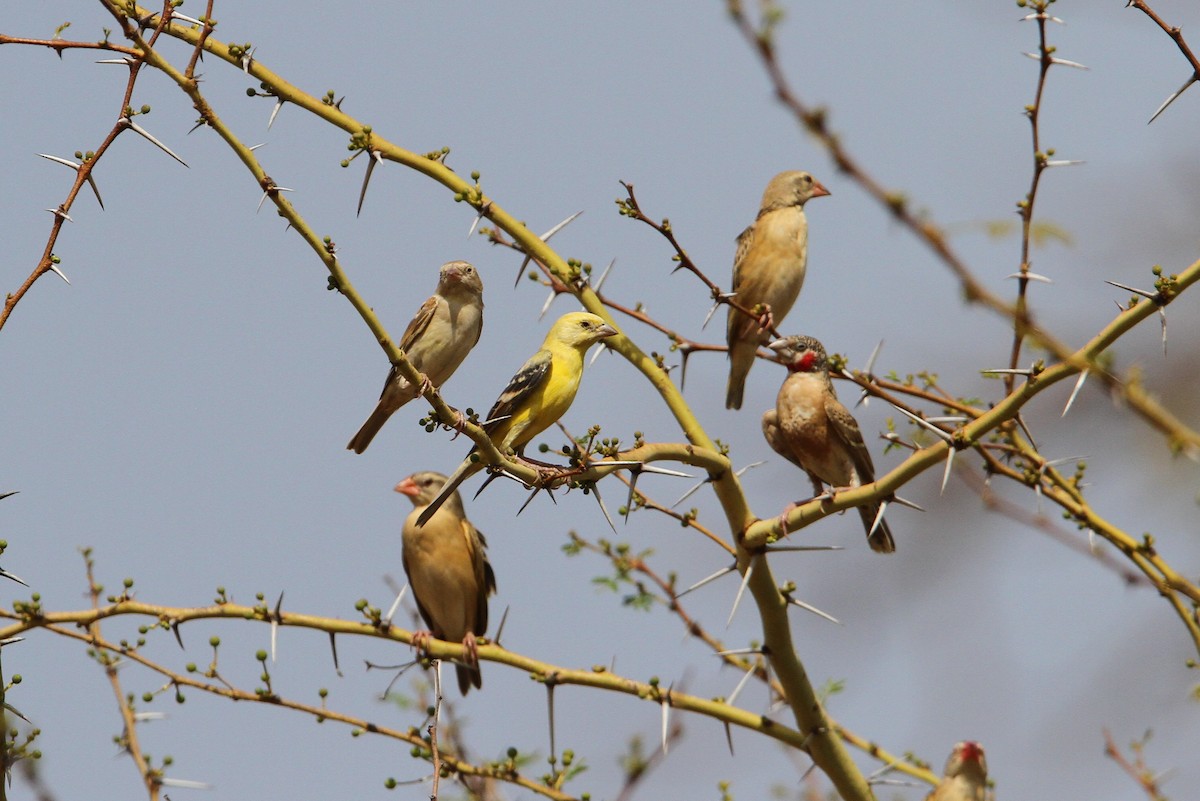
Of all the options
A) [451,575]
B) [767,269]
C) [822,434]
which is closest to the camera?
[822,434]

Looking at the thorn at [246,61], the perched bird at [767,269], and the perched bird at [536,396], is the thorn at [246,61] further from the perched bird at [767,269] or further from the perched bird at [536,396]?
the perched bird at [767,269]

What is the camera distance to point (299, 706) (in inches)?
221

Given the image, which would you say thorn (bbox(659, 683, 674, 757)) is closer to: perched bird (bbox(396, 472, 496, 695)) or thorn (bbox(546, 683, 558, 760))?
thorn (bbox(546, 683, 558, 760))

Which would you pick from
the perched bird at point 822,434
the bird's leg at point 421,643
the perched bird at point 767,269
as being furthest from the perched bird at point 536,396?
the perched bird at point 767,269

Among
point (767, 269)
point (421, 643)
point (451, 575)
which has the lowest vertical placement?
point (421, 643)

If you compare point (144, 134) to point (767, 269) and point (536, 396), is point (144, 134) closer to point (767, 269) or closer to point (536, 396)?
point (536, 396)

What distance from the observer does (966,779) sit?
22.6 feet

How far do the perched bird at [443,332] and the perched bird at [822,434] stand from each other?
1938 mm

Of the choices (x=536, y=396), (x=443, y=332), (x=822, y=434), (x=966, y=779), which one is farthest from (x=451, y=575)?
(x=966, y=779)

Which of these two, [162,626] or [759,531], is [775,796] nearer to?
[759,531]

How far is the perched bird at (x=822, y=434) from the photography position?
7.53 meters

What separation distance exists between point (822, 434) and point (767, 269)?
1.40 m

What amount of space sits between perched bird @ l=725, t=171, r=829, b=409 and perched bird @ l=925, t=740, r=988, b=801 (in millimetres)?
2675

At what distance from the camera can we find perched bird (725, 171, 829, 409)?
835 centimetres
